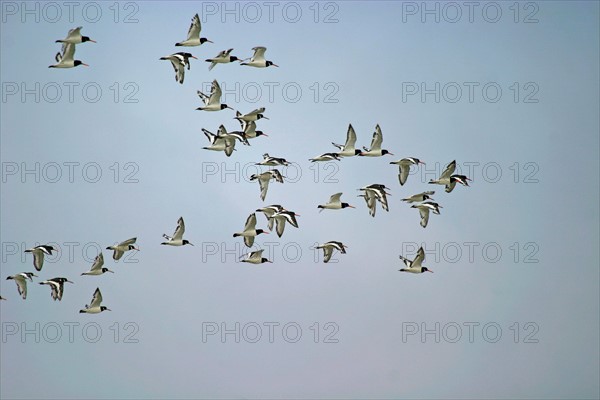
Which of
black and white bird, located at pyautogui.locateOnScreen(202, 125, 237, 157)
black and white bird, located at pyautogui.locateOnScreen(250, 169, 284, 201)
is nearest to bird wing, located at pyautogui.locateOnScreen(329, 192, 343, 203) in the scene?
black and white bird, located at pyautogui.locateOnScreen(250, 169, 284, 201)

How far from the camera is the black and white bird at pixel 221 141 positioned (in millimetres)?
14562

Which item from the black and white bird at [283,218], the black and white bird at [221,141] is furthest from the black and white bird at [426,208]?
the black and white bird at [221,141]

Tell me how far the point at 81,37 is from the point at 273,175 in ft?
10.5

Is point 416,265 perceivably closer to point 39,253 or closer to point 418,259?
point 418,259

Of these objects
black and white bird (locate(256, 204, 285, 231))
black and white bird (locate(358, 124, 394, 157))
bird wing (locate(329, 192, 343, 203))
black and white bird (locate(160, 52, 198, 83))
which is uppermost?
black and white bird (locate(160, 52, 198, 83))

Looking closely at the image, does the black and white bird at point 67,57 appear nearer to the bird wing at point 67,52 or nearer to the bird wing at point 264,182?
the bird wing at point 67,52

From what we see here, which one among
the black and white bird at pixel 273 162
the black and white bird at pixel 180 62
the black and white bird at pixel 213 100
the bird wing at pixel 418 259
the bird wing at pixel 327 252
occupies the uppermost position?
the black and white bird at pixel 180 62

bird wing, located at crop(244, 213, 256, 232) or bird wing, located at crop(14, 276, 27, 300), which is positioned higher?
bird wing, located at crop(244, 213, 256, 232)

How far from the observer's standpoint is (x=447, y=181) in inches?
587

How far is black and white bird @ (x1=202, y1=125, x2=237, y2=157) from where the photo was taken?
14.6 meters

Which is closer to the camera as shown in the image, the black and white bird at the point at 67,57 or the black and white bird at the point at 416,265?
the black and white bird at the point at 67,57

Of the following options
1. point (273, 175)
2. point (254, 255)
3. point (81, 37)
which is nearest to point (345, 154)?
point (273, 175)

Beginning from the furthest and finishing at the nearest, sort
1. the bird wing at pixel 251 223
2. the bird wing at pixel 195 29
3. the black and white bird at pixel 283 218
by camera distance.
→ the bird wing at pixel 251 223, the black and white bird at pixel 283 218, the bird wing at pixel 195 29

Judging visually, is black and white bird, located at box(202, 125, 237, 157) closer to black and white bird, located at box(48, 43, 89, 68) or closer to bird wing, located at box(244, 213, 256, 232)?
bird wing, located at box(244, 213, 256, 232)
